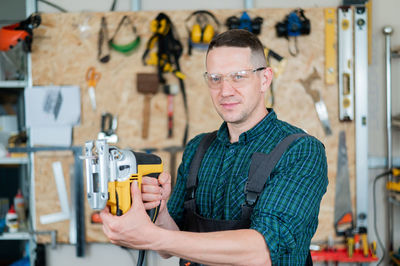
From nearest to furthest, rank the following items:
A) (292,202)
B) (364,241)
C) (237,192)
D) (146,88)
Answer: (292,202) < (237,192) < (364,241) < (146,88)

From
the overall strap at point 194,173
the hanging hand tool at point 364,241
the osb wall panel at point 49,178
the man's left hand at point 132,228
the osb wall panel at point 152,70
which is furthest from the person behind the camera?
the osb wall panel at point 49,178

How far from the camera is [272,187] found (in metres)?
1.11

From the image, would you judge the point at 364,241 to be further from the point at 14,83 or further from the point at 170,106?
the point at 14,83

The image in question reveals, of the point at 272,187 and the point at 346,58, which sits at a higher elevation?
the point at 346,58

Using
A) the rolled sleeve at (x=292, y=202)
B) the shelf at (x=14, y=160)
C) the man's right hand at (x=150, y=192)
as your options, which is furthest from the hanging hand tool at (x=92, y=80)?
the rolled sleeve at (x=292, y=202)

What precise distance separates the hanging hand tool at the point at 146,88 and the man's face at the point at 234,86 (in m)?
1.13

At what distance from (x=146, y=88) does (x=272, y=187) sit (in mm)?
1469

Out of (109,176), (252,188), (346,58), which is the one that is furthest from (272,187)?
(346,58)

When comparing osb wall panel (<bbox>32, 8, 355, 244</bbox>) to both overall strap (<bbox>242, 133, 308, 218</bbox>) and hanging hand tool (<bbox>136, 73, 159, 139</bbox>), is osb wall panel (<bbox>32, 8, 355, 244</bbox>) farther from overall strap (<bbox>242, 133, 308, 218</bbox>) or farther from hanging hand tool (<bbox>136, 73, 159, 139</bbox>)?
overall strap (<bbox>242, 133, 308, 218</bbox>)

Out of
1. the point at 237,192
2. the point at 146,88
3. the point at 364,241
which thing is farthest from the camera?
the point at 146,88

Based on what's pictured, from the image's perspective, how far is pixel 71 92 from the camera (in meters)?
2.45

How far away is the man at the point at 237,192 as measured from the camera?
943 mm

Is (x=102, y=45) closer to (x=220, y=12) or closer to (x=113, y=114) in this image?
(x=113, y=114)

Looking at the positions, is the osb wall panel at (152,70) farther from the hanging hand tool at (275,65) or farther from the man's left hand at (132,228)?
the man's left hand at (132,228)
